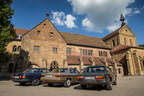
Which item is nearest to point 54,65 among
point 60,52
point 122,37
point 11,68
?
point 60,52

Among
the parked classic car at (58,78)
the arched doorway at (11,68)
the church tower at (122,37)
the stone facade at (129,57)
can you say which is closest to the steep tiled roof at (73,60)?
the arched doorway at (11,68)

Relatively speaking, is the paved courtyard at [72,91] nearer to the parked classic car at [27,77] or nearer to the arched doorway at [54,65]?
the parked classic car at [27,77]

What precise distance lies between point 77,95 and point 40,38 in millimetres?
18062

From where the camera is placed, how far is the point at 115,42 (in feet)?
121

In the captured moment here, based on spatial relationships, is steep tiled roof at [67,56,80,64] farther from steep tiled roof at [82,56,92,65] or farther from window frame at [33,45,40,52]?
window frame at [33,45,40,52]

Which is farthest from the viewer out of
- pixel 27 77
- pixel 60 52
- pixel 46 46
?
pixel 60 52

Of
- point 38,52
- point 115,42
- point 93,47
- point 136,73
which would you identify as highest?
point 115,42

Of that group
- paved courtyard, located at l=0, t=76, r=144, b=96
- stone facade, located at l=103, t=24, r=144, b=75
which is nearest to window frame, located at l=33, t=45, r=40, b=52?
paved courtyard, located at l=0, t=76, r=144, b=96

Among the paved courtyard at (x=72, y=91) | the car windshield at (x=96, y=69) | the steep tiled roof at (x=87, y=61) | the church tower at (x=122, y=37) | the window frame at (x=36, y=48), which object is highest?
the church tower at (x=122, y=37)

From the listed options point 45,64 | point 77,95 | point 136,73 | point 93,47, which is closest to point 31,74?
point 77,95

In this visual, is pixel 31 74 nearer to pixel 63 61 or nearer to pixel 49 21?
pixel 63 61

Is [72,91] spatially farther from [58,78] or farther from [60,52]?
[60,52]

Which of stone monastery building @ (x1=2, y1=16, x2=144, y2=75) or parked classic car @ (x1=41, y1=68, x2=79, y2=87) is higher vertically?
stone monastery building @ (x1=2, y1=16, x2=144, y2=75)

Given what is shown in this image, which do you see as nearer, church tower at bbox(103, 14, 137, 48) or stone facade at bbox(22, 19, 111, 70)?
stone facade at bbox(22, 19, 111, 70)
